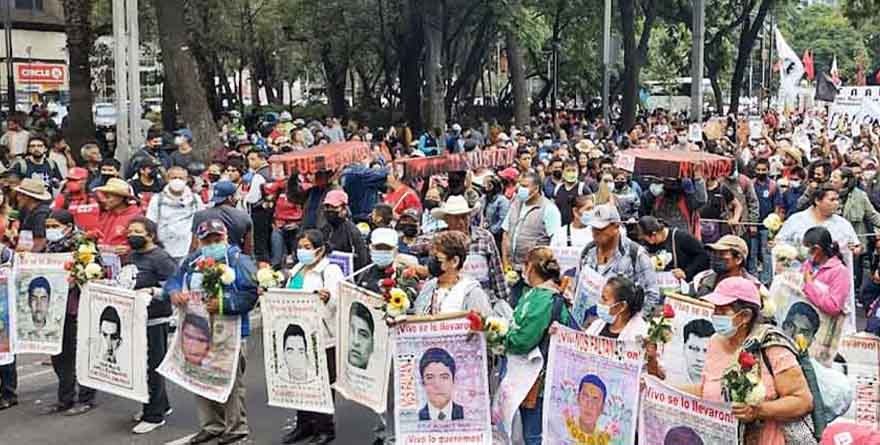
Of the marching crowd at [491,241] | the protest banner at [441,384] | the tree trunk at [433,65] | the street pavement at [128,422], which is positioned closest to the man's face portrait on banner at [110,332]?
the marching crowd at [491,241]

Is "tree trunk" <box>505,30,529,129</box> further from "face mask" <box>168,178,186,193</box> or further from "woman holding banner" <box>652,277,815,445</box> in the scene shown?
"woman holding banner" <box>652,277,815,445</box>

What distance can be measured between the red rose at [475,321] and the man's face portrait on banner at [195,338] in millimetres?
2355

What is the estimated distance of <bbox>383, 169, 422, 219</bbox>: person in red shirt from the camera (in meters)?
11.8

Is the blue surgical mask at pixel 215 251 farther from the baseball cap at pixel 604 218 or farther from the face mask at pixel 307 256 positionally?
the baseball cap at pixel 604 218

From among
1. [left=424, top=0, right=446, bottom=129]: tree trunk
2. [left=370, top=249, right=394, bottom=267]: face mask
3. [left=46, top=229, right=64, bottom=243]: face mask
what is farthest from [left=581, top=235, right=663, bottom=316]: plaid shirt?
[left=424, top=0, right=446, bottom=129]: tree trunk

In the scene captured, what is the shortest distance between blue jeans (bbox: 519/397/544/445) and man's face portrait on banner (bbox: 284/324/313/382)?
1.78m

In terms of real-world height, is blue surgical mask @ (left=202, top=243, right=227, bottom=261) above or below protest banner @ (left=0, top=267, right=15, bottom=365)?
above

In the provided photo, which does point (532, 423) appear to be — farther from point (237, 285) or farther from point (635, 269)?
point (237, 285)

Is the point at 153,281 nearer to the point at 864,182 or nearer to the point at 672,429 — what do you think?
the point at 672,429

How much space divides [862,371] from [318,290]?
3501 millimetres

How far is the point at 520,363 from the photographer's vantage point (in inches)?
268

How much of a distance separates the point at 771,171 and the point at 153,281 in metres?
9.78

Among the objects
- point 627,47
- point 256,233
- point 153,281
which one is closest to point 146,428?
point 153,281

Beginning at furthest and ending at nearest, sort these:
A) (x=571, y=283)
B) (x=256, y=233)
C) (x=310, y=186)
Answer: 1. (x=256, y=233)
2. (x=310, y=186)
3. (x=571, y=283)
